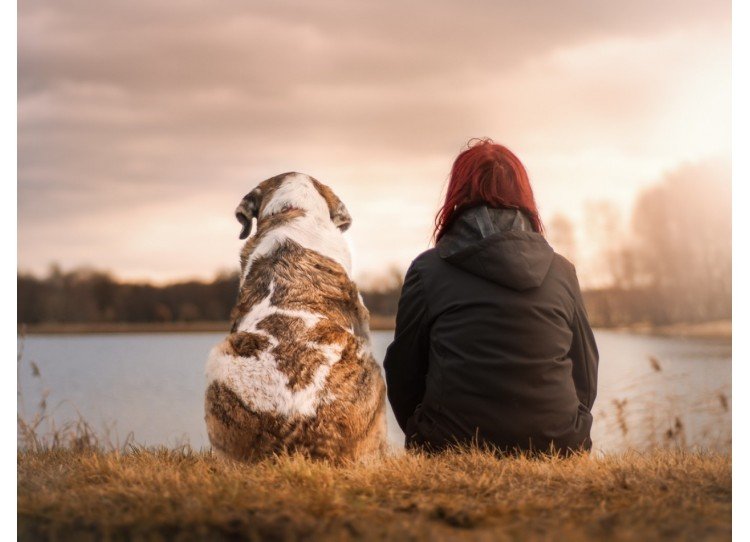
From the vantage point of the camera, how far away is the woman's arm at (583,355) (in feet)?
16.2

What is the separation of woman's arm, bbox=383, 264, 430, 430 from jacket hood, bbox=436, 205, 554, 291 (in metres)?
0.35

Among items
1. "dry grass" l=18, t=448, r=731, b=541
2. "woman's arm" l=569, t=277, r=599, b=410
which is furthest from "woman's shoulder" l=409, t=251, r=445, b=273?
"dry grass" l=18, t=448, r=731, b=541

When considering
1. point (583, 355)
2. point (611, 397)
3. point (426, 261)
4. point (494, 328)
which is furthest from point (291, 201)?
point (611, 397)

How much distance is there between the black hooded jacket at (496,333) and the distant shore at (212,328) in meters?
1.81

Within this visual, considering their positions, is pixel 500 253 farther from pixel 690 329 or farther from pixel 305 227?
pixel 690 329

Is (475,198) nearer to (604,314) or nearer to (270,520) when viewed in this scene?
A: (270,520)

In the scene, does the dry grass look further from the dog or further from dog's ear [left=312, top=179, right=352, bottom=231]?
dog's ear [left=312, top=179, right=352, bottom=231]

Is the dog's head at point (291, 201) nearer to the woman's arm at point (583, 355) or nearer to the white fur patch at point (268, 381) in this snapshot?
the white fur patch at point (268, 381)

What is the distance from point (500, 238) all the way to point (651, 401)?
4768mm

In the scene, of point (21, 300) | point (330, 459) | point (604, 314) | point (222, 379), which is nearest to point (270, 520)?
point (330, 459)

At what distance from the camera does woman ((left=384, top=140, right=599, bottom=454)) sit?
15.1ft

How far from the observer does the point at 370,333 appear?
17.5ft

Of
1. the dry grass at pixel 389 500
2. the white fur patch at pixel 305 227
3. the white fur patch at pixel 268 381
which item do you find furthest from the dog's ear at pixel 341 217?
the dry grass at pixel 389 500

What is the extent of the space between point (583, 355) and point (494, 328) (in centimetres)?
81
